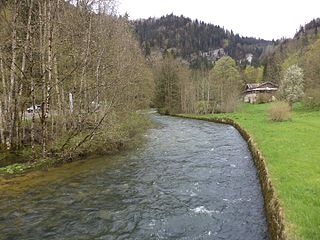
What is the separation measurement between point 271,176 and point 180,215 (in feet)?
16.2

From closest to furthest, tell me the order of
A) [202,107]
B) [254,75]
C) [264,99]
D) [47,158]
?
[47,158] < [202,107] < [264,99] < [254,75]

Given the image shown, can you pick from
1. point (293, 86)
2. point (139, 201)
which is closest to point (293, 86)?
point (293, 86)

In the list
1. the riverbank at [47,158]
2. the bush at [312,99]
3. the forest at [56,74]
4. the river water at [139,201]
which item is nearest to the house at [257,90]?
the bush at [312,99]

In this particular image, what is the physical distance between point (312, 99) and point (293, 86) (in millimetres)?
9624

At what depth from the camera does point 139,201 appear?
1399cm

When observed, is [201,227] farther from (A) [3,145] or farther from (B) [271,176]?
(A) [3,145]

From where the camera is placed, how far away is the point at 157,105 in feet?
256

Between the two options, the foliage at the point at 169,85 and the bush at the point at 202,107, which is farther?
the foliage at the point at 169,85

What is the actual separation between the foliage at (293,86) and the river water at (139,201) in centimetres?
4277

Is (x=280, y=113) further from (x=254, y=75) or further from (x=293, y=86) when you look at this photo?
(x=254, y=75)

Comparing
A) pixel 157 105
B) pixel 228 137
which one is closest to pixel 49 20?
pixel 228 137

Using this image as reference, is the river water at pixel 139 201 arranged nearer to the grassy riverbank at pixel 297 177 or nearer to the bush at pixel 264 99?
the grassy riverbank at pixel 297 177

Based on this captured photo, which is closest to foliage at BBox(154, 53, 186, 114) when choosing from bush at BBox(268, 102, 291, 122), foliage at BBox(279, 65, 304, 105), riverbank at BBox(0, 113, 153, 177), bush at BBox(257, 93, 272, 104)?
foliage at BBox(279, 65, 304, 105)

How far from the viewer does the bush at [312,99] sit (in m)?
49.6
